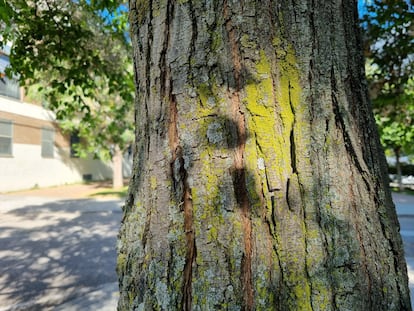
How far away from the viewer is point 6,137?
1565 cm

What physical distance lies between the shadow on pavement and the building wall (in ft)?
20.6

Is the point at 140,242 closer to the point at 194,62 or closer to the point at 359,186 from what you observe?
the point at 194,62

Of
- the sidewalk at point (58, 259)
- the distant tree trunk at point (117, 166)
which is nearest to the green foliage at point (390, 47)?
the sidewalk at point (58, 259)

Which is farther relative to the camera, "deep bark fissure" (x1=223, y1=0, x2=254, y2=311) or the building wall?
the building wall

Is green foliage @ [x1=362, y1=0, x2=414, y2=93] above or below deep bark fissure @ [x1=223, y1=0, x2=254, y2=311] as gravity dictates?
above

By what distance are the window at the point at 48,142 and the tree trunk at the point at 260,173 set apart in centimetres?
1946

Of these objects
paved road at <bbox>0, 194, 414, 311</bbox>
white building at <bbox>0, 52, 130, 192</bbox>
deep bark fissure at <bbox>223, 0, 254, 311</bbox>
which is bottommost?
paved road at <bbox>0, 194, 414, 311</bbox>

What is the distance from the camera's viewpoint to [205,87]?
1191 mm

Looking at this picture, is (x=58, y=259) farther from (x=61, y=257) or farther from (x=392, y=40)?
(x=392, y=40)

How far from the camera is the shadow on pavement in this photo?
169 inches

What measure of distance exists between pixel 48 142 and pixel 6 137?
3.51m

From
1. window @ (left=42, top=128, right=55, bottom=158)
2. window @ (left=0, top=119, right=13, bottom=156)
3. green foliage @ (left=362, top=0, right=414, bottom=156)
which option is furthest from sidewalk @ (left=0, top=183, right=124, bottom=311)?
window @ (left=42, top=128, right=55, bottom=158)

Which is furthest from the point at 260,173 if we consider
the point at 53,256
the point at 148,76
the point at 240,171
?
the point at 53,256

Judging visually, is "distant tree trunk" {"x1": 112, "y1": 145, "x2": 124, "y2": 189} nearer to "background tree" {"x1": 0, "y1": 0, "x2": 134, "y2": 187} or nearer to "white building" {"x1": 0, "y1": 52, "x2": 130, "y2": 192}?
"white building" {"x1": 0, "y1": 52, "x2": 130, "y2": 192}
